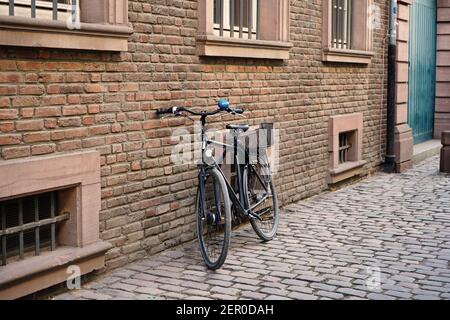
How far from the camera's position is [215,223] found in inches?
254

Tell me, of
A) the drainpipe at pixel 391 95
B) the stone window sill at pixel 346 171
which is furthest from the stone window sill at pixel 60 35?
the drainpipe at pixel 391 95

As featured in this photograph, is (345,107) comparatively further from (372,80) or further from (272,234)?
(272,234)

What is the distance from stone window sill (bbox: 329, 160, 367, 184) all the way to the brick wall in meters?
1.14

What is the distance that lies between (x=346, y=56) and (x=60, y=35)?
625 centimetres

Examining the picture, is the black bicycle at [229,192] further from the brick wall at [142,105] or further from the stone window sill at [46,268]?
the stone window sill at [46,268]

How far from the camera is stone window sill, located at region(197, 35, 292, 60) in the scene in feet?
24.0

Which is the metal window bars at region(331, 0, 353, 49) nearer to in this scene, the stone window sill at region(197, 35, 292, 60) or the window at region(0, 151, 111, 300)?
the stone window sill at region(197, 35, 292, 60)

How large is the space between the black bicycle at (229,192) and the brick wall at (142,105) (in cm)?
28

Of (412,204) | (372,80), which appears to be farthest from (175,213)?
(372,80)

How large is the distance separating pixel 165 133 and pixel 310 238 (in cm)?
184

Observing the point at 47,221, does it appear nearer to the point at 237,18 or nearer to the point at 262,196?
the point at 262,196

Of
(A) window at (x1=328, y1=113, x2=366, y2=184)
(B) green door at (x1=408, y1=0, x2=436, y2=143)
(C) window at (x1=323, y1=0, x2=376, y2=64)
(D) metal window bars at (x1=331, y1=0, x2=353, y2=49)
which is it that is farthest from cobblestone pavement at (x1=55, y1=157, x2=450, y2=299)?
(B) green door at (x1=408, y1=0, x2=436, y2=143)

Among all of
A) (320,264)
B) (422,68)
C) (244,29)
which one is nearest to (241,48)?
(244,29)

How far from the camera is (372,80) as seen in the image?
12.3 meters
